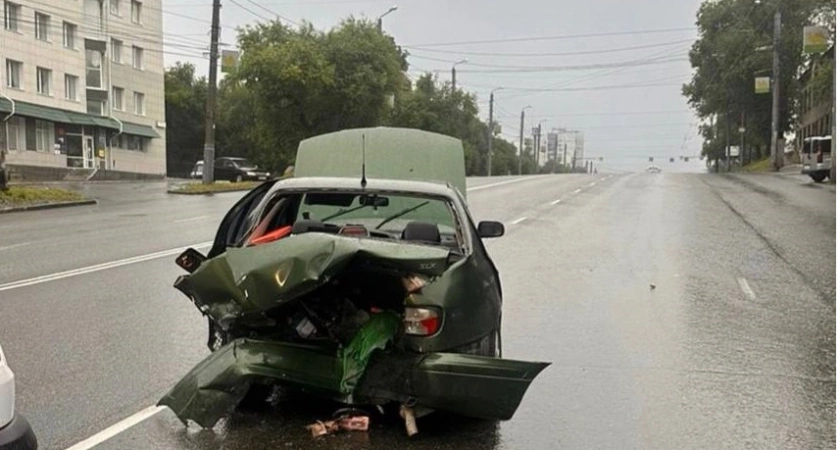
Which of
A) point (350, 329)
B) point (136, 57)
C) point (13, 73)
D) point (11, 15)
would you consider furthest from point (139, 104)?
point (350, 329)

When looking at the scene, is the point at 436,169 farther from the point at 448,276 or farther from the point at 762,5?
the point at 762,5

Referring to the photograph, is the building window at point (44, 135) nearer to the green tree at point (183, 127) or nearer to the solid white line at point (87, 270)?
the green tree at point (183, 127)

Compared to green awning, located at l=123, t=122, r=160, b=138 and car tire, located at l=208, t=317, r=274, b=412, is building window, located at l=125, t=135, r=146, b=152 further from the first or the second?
car tire, located at l=208, t=317, r=274, b=412

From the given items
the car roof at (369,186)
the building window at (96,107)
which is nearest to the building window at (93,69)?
the building window at (96,107)

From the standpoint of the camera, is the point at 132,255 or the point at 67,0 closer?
the point at 132,255

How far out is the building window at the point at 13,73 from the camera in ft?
143

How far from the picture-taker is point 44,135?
4644 centimetres

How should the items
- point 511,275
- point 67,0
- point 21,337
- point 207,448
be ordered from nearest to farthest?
point 207,448, point 21,337, point 511,275, point 67,0

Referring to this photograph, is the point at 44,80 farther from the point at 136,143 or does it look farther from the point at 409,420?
the point at 409,420

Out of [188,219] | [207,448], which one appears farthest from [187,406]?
[188,219]

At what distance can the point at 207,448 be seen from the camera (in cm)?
457

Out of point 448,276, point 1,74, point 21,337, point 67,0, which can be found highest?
point 67,0

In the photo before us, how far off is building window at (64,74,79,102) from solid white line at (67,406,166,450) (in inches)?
1898

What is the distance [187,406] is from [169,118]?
244ft
